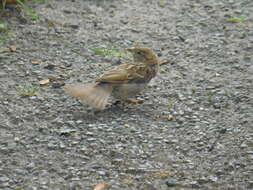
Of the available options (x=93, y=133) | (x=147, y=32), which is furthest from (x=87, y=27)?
(x=93, y=133)

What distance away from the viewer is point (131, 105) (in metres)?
6.47

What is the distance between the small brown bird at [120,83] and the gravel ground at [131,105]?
0.24 m

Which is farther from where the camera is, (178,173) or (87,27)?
(87,27)

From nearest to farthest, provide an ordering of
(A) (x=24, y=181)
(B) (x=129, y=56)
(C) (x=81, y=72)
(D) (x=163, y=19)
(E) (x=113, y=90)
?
(A) (x=24, y=181), (E) (x=113, y=90), (C) (x=81, y=72), (B) (x=129, y=56), (D) (x=163, y=19)

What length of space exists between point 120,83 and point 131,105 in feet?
1.59

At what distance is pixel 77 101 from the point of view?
21.0 feet

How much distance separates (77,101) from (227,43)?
284cm

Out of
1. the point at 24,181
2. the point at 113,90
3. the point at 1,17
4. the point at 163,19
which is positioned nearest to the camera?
the point at 24,181

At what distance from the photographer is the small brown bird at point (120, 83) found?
5.85 m

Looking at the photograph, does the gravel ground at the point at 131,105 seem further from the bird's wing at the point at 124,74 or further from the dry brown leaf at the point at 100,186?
the bird's wing at the point at 124,74

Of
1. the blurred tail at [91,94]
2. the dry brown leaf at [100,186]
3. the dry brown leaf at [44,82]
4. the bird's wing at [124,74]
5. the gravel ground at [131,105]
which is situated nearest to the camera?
the dry brown leaf at [100,186]

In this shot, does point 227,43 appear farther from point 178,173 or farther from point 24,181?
point 24,181

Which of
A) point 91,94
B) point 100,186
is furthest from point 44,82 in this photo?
point 100,186

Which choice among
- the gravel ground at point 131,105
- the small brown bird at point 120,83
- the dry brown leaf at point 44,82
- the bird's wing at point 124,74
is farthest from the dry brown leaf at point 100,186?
the dry brown leaf at point 44,82
